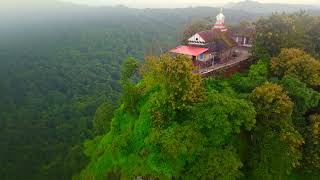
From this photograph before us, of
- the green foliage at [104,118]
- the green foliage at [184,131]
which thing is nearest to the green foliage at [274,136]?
the green foliage at [184,131]

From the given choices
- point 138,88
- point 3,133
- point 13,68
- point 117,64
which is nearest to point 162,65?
point 138,88

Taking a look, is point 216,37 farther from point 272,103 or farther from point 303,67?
point 272,103

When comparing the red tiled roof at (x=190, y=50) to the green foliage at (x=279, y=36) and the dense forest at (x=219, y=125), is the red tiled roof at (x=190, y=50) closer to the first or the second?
the dense forest at (x=219, y=125)

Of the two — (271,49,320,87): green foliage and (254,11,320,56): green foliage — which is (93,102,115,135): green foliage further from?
(271,49,320,87): green foliage

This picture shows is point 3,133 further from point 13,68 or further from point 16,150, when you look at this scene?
point 13,68

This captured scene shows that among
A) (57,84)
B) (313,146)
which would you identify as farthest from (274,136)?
(57,84)

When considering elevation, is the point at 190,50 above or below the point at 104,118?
above

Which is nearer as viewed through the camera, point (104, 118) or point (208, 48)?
point (208, 48)
